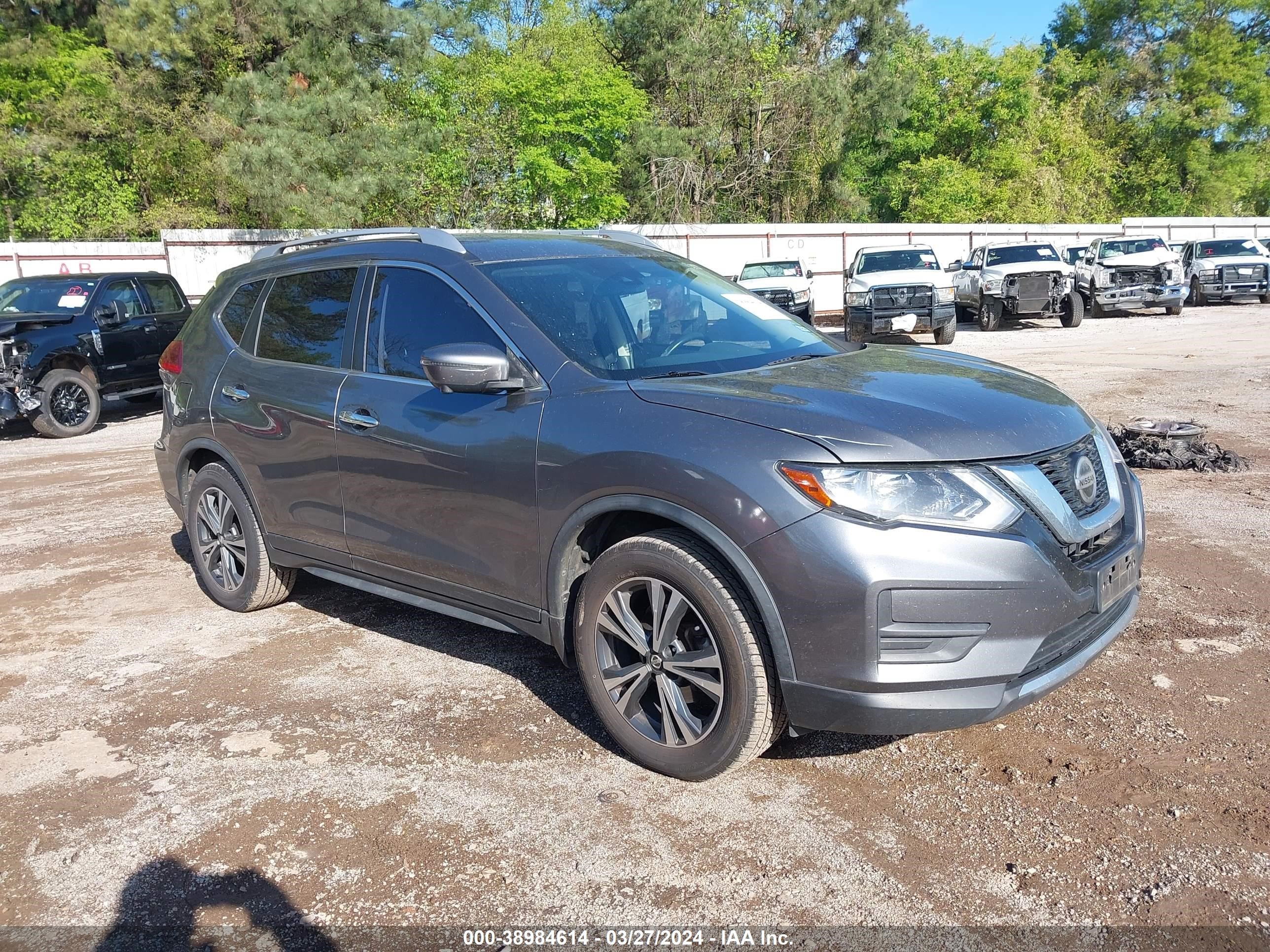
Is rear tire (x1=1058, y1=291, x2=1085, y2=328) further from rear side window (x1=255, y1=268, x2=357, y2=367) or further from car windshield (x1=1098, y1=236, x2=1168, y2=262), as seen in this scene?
rear side window (x1=255, y1=268, x2=357, y2=367)

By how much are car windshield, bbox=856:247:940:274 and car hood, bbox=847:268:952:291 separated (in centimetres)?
20

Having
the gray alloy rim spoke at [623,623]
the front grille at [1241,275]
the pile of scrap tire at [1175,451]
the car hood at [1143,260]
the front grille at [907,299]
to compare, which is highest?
the car hood at [1143,260]

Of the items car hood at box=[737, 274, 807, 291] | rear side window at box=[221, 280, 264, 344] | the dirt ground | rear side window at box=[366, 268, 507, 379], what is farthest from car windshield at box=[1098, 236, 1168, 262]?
rear side window at box=[366, 268, 507, 379]

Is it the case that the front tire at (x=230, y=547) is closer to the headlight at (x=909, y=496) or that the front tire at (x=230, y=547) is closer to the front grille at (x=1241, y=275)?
the headlight at (x=909, y=496)

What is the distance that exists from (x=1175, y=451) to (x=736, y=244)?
22868 millimetres

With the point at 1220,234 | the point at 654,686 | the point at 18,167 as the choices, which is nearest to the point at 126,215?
the point at 18,167

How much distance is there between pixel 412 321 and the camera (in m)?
4.15

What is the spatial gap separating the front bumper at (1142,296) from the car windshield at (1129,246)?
3.12ft

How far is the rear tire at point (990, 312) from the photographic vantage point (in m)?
21.8

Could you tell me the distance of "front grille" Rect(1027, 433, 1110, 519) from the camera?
3090 mm

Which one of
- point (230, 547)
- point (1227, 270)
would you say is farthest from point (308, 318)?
point (1227, 270)

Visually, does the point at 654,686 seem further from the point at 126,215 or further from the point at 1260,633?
the point at 126,215

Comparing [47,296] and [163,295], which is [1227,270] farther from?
[47,296]

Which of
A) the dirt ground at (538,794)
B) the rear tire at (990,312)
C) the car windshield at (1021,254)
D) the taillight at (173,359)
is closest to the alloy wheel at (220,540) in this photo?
the dirt ground at (538,794)
